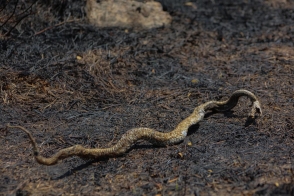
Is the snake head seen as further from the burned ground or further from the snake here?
the burned ground

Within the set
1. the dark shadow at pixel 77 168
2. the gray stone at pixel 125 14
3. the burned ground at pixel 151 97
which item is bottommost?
the dark shadow at pixel 77 168

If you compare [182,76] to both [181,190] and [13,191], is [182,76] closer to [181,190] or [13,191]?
[181,190]

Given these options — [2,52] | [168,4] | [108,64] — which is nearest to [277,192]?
[108,64]

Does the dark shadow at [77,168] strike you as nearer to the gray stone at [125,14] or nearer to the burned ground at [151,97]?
the burned ground at [151,97]

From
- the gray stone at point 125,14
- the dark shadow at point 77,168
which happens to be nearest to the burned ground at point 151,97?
the dark shadow at point 77,168

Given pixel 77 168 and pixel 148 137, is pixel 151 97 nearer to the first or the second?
pixel 148 137

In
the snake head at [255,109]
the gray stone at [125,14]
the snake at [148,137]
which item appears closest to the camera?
the snake at [148,137]

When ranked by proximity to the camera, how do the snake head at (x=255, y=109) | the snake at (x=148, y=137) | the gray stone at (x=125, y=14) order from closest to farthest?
the snake at (x=148, y=137), the snake head at (x=255, y=109), the gray stone at (x=125, y=14)
